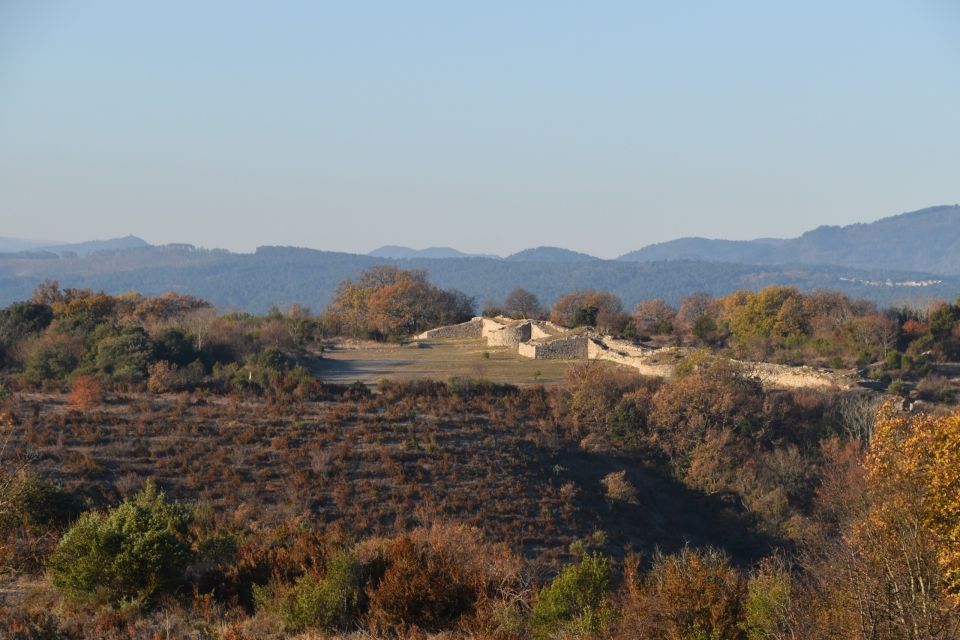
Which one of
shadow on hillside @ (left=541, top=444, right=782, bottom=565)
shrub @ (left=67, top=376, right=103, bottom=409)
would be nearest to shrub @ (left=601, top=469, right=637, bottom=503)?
shadow on hillside @ (left=541, top=444, right=782, bottom=565)

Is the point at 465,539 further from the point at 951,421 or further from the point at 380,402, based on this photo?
the point at 380,402

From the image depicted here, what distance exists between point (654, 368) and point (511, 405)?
652 centimetres

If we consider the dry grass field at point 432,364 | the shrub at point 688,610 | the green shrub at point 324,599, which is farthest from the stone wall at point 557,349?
the shrub at point 688,610

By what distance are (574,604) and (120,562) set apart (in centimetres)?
471

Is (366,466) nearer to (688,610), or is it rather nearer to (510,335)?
(688,610)

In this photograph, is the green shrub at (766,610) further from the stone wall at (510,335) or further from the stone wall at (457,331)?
the stone wall at (457,331)

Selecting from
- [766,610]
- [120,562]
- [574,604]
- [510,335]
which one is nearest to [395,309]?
[510,335]

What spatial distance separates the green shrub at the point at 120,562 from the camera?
1061 cm

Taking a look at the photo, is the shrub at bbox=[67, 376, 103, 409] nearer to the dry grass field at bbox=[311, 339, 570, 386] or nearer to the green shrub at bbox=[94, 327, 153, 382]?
the green shrub at bbox=[94, 327, 153, 382]

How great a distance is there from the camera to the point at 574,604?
10.5 metres

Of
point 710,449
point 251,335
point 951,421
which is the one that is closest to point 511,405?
point 710,449

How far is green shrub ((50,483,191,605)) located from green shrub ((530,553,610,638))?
12.9 feet

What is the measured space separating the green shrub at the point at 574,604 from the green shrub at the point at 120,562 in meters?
3.93

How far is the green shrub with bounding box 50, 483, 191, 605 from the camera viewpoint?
1061 centimetres
